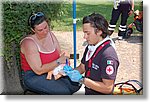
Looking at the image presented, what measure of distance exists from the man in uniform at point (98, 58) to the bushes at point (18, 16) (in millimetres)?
449

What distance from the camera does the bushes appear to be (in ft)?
10.5

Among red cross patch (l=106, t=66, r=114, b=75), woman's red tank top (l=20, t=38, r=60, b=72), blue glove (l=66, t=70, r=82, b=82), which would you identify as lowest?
blue glove (l=66, t=70, r=82, b=82)

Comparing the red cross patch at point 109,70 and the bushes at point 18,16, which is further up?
the bushes at point 18,16

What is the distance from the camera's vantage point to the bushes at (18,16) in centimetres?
319

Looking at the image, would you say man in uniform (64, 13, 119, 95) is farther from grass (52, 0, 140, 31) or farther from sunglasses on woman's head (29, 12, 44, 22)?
sunglasses on woman's head (29, 12, 44, 22)

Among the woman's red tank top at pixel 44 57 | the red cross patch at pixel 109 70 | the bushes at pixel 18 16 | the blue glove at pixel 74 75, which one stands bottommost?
the blue glove at pixel 74 75

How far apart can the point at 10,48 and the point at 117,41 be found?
112 centimetres

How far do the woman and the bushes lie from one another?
7 cm

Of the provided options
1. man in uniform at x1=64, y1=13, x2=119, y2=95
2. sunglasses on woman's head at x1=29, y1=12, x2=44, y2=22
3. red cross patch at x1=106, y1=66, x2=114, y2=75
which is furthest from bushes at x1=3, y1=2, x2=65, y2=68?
red cross patch at x1=106, y1=66, x2=114, y2=75

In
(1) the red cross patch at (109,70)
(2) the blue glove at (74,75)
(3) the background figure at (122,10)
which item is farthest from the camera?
(3) the background figure at (122,10)

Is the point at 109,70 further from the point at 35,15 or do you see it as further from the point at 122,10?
the point at 35,15

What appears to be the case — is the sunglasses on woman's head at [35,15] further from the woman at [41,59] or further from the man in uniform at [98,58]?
the man in uniform at [98,58]

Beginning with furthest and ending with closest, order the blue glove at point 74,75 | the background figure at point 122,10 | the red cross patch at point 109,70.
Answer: the background figure at point 122,10
the blue glove at point 74,75
the red cross patch at point 109,70

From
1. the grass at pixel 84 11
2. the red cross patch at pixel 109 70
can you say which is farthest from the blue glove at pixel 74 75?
the grass at pixel 84 11
